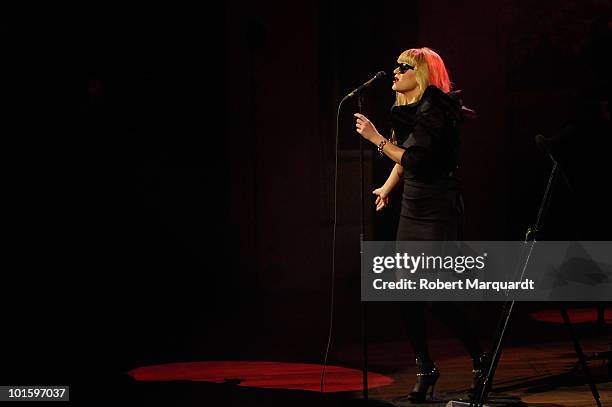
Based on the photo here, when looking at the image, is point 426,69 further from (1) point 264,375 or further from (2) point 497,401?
(1) point 264,375

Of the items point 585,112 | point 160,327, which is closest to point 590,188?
point 585,112

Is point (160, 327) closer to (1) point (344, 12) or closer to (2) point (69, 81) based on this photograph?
(2) point (69, 81)

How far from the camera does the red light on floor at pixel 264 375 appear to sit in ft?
19.4

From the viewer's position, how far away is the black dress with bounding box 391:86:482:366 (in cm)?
516

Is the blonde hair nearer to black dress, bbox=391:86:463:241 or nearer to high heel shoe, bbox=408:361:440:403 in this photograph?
black dress, bbox=391:86:463:241

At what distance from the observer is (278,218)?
10.3 meters

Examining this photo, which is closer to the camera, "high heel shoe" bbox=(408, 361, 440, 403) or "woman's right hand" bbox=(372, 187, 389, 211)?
"high heel shoe" bbox=(408, 361, 440, 403)

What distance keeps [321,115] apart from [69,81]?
2.39 m

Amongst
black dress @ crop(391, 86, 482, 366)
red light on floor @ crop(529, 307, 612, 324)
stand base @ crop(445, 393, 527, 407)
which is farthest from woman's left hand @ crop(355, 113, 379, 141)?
red light on floor @ crop(529, 307, 612, 324)

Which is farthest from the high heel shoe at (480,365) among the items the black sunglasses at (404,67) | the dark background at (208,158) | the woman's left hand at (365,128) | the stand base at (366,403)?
the dark background at (208,158)

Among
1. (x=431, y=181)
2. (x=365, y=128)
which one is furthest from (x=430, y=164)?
(x=365, y=128)

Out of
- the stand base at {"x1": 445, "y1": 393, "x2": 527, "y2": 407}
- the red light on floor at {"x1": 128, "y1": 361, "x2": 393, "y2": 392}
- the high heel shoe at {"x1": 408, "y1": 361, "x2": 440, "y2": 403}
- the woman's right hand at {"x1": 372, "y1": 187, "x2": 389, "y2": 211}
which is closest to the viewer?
the stand base at {"x1": 445, "y1": 393, "x2": 527, "y2": 407}

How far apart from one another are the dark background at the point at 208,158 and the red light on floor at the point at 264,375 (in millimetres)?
1235

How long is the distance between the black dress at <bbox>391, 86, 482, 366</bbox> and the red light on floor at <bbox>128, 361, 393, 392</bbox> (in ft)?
2.30
